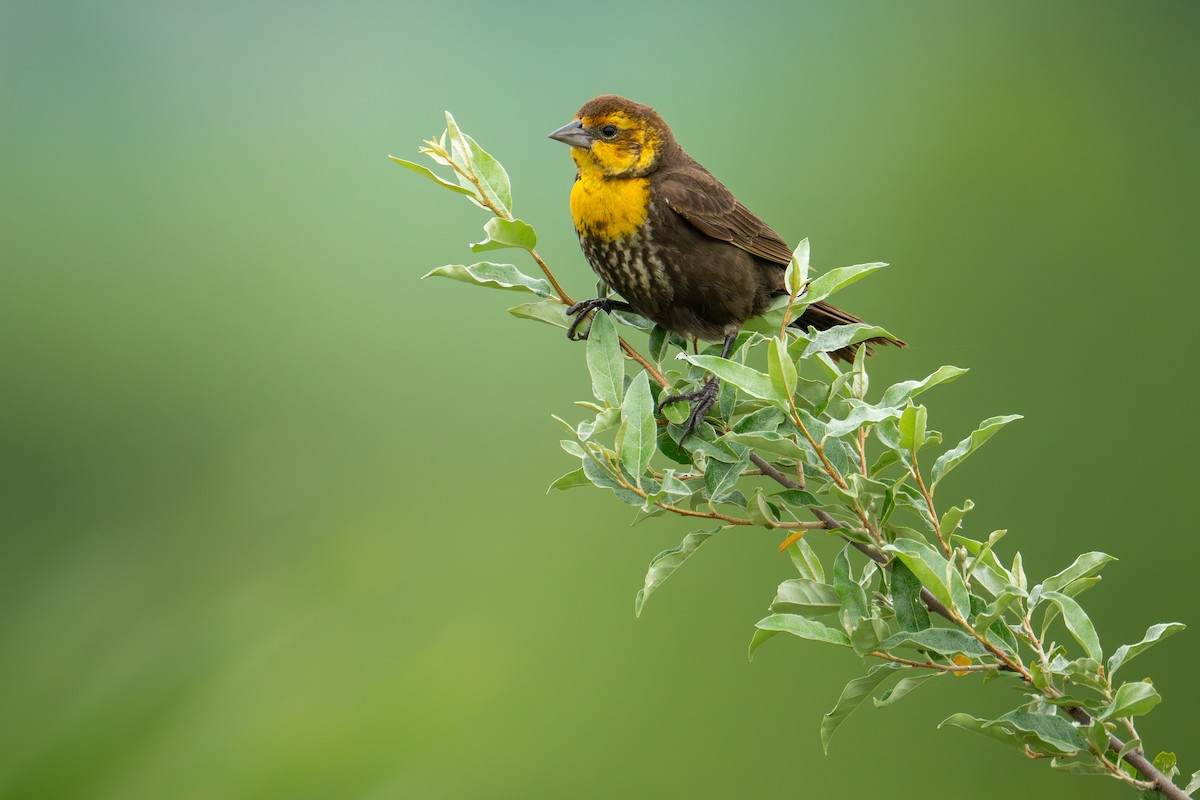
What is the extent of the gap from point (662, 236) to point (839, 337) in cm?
47

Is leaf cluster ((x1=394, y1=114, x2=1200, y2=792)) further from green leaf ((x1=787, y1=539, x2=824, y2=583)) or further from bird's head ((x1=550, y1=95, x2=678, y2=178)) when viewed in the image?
bird's head ((x1=550, y1=95, x2=678, y2=178))

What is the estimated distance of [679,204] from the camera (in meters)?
1.40

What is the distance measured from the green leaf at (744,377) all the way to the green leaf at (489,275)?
23 centimetres

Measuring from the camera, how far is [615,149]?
1.42m

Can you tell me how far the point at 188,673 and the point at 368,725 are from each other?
380 millimetres

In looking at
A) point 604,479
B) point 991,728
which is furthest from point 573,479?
point 991,728

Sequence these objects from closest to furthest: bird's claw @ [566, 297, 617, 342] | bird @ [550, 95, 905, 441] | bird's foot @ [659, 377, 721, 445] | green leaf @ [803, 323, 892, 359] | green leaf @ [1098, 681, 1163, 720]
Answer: green leaf @ [1098, 681, 1163, 720]
green leaf @ [803, 323, 892, 359]
bird's foot @ [659, 377, 721, 445]
bird's claw @ [566, 297, 617, 342]
bird @ [550, 95, 905, 441]

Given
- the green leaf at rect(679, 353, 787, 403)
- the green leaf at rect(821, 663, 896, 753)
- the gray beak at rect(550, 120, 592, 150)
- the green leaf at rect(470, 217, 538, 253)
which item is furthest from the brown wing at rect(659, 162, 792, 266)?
the green leaf at rect(821, 663, 896, 753)

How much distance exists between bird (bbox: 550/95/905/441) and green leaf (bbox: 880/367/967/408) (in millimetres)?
427

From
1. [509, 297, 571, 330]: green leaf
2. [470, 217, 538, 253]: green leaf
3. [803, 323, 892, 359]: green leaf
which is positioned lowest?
[803, 323, 892, 359]: green leaf

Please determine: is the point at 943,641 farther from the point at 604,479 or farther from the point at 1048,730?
the point at 604,479

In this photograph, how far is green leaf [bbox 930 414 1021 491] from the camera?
35.1 inches

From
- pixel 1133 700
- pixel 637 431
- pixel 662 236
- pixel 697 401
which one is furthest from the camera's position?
pixel 662 236

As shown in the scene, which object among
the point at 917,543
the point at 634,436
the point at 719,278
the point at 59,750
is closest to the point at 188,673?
the point at 59,750
